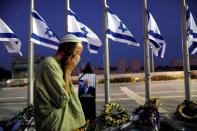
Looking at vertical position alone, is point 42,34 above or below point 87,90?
above

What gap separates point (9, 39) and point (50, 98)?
5767 millimetres

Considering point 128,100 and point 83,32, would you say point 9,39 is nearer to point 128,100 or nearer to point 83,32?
point 83,32

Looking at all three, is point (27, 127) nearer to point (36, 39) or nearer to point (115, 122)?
point (115, 122)

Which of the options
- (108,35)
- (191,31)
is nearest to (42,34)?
(108,35)

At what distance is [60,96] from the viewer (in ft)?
3.14

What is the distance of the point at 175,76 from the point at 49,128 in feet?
75.8

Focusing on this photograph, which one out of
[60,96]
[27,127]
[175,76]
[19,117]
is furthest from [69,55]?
[175,76]

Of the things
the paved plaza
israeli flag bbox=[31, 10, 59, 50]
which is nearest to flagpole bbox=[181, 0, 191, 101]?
the paved plaza

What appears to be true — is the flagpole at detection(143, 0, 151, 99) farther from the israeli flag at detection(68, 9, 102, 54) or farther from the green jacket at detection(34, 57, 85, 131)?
the green jacket at detection(34, 57, 85, 131)

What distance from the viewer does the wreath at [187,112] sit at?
176 inches

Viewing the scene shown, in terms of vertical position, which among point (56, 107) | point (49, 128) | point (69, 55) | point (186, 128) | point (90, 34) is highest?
point (90, 34)

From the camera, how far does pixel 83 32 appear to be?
20.3 feet

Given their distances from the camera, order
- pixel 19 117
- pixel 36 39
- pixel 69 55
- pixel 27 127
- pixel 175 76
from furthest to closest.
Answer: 1. pixel 175 76
2. pixel 36 39
3. pixel 19 117
4. pixel 27 127
5. pixel 69 55

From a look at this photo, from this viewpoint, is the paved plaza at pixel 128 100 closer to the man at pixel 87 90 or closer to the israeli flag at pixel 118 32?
the man at pixel 87 90
